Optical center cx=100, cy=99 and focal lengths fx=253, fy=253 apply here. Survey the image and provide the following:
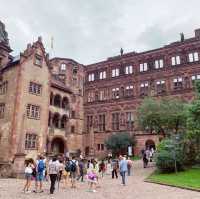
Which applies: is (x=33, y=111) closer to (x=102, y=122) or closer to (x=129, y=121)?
(x=102, y=122)

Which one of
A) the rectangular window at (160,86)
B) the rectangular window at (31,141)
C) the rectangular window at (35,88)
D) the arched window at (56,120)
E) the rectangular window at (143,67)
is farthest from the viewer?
the rectangular window at (143,67)

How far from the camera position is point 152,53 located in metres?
52.8

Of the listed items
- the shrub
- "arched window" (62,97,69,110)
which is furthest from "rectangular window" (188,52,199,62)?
the shrub

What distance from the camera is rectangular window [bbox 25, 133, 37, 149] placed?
33344 millimetres

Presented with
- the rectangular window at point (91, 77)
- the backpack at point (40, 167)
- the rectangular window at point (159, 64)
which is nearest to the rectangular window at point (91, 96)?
the rectangular window at point (91, 77)

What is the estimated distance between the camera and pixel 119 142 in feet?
150

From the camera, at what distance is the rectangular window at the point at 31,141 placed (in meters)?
33.3

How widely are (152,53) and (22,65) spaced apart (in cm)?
2865

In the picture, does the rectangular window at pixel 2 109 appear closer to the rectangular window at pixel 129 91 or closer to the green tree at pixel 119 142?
the green tree at pixel 119 142

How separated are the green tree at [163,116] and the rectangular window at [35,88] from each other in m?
14.7

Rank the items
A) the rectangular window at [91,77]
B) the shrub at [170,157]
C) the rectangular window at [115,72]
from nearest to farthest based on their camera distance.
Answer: the shrub at [170,157], the rectangular window at [115,72], the rectangular window at [91,77]

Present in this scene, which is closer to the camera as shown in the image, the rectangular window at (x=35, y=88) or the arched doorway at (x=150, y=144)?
the rectangular window at (x=35, y=88)

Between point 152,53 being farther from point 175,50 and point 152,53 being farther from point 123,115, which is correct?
point 123,115

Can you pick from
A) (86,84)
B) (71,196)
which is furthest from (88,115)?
(71,196)
